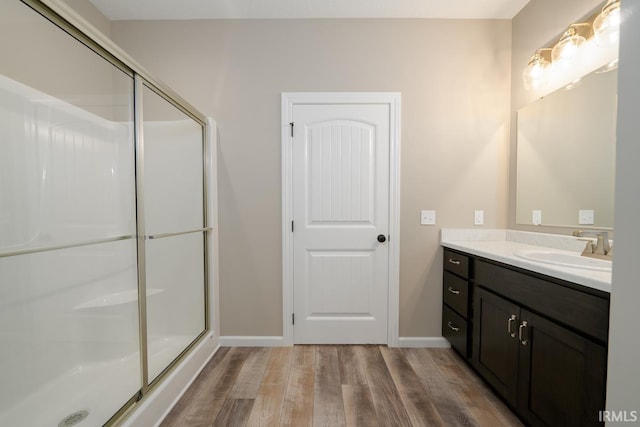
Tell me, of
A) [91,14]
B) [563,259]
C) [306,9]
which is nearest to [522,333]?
[563,259]

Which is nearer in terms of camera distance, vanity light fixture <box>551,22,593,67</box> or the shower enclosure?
the shower enclosure

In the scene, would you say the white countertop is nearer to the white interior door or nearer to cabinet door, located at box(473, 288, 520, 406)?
cabinet door, located at box(473, 288, 520, 406)

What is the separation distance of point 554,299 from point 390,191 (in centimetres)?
126

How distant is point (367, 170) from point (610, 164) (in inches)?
55.0

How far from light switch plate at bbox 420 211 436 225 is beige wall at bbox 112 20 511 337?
0.15ft

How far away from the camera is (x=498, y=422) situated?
4.61ft

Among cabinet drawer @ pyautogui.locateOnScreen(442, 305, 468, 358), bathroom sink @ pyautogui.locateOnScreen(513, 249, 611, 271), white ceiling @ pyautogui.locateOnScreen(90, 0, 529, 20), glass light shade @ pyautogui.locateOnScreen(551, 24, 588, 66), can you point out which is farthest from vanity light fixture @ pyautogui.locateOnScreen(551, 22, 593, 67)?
cabinet drawer @ pyautogui.locateOnScreen(442, 305, 468, 358)

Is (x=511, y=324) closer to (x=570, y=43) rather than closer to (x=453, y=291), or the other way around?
(x=453, y=291)

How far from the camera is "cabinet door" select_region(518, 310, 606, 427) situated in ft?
3.17

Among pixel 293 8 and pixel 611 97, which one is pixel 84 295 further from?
pixel 611 97

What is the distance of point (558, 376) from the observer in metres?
1.11

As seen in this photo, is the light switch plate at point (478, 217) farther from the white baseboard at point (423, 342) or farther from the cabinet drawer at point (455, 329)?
the white baseboard at point (423, 342)

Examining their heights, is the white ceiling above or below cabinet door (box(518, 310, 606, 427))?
above

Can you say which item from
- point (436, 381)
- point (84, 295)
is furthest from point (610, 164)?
point (84, 295)
